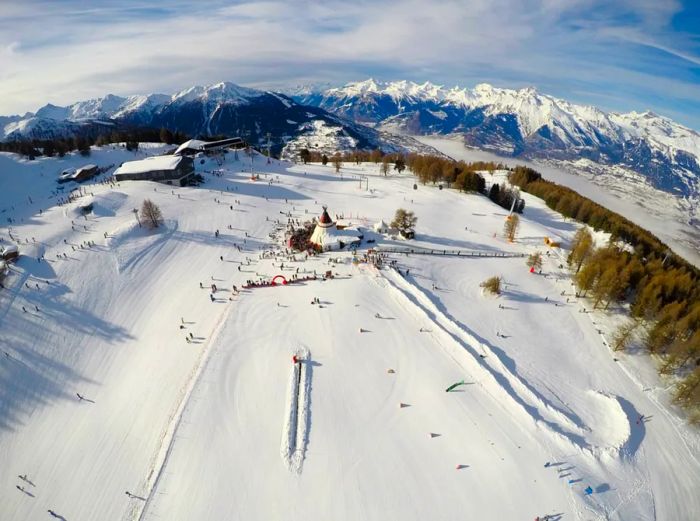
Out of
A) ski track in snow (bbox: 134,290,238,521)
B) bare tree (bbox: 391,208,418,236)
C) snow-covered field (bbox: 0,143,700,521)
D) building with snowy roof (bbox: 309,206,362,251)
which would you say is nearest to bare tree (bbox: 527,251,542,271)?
snow-covered field (bbox: 0,143,700,521)

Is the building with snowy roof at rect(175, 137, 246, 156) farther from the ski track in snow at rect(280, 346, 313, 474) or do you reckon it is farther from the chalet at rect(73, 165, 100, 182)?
the ski track in snow at rect(280, 346, 313, 474)

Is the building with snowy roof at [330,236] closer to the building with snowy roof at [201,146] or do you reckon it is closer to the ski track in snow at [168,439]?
the ski track in snow at [168,439]

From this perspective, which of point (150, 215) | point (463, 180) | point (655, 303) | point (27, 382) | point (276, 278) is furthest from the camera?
point (463, 180)

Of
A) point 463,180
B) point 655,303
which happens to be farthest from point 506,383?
point 463,180

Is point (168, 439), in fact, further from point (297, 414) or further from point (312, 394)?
point (312, 394)

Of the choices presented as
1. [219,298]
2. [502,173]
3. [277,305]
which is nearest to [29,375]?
[219,298]

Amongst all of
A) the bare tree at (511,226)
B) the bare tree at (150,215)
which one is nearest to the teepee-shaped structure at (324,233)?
the bare tree at (150,215)
